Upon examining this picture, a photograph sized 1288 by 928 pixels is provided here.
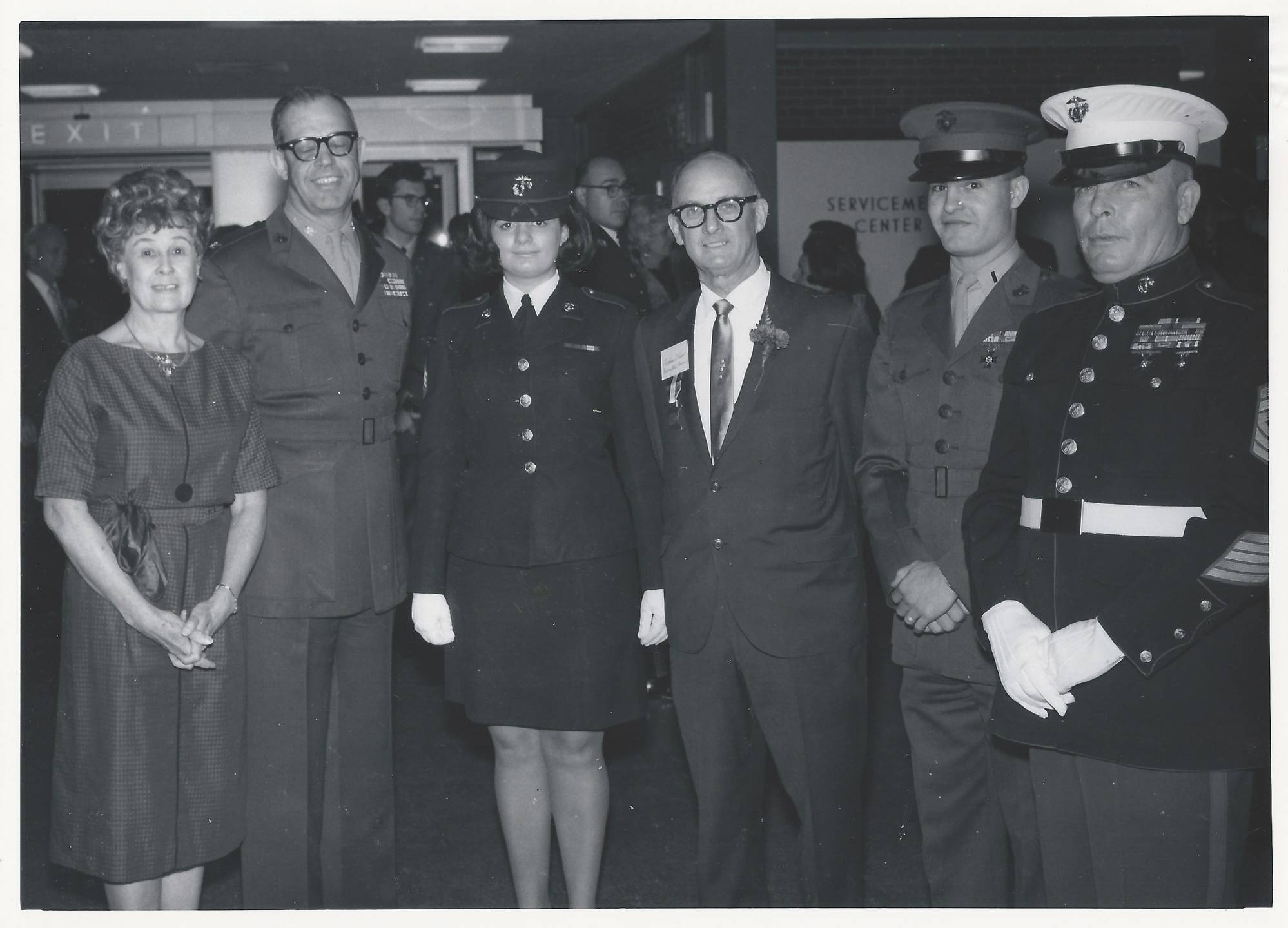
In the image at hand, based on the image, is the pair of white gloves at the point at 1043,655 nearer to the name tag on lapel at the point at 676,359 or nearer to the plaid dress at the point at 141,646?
the name tag on lapel at the point at 676,359

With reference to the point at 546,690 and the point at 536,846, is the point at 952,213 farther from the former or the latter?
the point at 536,846

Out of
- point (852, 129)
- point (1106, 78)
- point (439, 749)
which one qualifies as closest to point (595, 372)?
point (439, 749)

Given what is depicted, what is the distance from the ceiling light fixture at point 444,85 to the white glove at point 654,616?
7165mm

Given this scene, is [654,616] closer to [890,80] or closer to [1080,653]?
[1080,653]

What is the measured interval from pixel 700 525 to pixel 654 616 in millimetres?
240

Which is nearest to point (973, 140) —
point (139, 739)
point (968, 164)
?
point (968, 164)

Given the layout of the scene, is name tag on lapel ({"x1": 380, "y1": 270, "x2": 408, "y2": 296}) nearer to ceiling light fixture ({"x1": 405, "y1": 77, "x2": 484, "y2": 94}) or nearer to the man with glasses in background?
the man with glasses in background

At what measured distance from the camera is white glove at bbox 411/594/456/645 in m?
2.93

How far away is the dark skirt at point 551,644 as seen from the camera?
291 centimetres

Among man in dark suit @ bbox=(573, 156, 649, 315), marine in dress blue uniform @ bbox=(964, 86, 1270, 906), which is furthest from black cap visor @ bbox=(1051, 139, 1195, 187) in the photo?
man in dark suit @ bbox=(573, 156, 649, 315)

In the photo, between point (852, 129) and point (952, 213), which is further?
point (852, 129)

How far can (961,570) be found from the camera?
277cm

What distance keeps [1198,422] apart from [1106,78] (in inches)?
327

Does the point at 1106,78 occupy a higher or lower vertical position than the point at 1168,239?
higher
